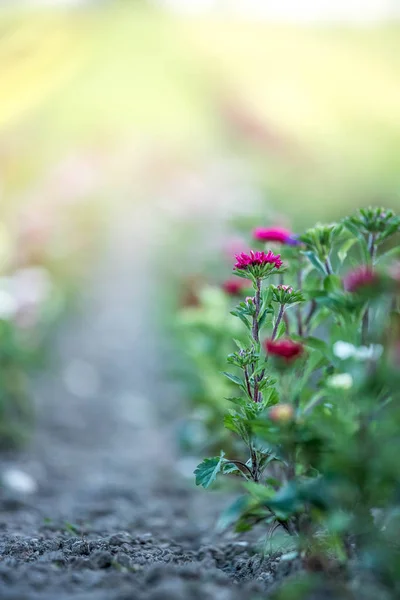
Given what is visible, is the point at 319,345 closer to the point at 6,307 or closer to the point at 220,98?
the point at 6,307

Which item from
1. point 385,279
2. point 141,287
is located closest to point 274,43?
point 141,287

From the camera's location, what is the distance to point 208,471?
1578 mm

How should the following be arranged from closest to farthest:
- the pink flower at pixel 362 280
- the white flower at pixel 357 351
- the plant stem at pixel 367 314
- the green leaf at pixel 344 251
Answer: the pink flower at pixel 362 280, the white flower at pixel 357 351, the plant stem at pixel 367 314, the green leaf at pixel 344 251

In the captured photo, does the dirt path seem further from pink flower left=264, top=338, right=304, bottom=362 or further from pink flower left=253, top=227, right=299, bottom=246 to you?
pink flower left=253, top=227, right=299, bottom=246

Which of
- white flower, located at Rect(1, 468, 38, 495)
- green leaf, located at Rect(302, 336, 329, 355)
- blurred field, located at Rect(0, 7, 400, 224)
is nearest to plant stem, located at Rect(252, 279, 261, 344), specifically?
green leaf, located at Rect(302, 336, 329, 355)

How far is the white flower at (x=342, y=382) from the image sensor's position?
4.69 ft

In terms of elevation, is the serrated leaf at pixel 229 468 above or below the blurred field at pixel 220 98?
below

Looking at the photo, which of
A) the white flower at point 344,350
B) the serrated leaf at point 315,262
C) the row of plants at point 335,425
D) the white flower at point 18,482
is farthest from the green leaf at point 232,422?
the white flower at point 18,482

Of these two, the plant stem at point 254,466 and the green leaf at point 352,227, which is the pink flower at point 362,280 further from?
the plant stem at point 254,466

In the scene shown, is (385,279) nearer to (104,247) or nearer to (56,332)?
(56,332)

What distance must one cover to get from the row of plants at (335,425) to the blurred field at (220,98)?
555cm

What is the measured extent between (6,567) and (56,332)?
4576mm

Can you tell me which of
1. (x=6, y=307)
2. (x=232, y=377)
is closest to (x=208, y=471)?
(x=232, y=377)

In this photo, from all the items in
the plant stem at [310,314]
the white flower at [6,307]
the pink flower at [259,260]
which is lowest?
the pink flower at [259,260]
